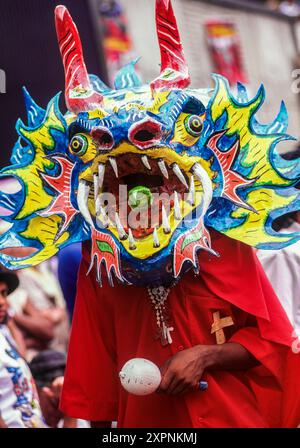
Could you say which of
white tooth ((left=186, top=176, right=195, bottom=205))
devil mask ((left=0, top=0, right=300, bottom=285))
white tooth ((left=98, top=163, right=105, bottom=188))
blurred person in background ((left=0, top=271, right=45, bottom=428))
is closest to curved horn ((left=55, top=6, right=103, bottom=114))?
devil mask ((left=0, top=0, right=300, bottom=285))

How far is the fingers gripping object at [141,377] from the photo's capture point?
116 inches

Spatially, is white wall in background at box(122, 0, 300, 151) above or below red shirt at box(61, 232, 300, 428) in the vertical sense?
above

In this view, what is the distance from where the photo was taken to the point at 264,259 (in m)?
3.96

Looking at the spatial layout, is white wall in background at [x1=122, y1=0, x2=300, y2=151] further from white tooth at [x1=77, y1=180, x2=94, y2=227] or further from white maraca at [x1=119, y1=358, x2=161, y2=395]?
white maraca at [x1=119, y1=358, x2=161, y2=395]

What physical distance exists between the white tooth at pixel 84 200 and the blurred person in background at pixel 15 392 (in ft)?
4.57

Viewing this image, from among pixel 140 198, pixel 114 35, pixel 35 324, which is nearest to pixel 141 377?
pixel 140 198

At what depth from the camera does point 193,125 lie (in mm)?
3082

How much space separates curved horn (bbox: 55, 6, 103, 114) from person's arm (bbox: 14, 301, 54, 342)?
99.4 inches

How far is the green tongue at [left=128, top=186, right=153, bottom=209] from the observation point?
307cm

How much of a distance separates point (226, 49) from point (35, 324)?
4.78m

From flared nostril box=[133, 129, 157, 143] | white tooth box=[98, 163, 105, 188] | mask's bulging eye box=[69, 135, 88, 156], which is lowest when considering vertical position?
white tooth box=[98, 163, 105, 188]

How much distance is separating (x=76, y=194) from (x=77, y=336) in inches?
23.2

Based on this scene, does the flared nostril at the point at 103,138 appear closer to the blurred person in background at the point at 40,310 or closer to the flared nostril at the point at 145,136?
the flared nostril at the point at 145,136
